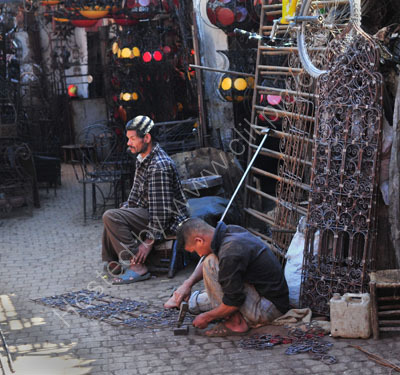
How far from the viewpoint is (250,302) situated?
561cm

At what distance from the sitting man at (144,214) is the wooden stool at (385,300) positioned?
8.79 ft

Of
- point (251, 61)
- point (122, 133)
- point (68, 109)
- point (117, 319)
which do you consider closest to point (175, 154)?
point (251, 61)

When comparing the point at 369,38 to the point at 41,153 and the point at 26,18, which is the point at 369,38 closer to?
the point at 41,153

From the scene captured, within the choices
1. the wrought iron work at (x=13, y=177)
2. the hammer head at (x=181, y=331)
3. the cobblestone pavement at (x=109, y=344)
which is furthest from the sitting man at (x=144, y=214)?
the wrought iron work at (x=13, y=177)

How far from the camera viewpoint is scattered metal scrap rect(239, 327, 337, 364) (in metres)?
5.23

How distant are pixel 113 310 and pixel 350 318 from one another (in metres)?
2.39

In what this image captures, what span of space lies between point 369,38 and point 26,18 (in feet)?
46.8

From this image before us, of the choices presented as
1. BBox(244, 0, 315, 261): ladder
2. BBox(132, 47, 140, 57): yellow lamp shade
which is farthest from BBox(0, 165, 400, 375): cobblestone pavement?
BBox(132, 47, 140, 57): yellow lamp shade

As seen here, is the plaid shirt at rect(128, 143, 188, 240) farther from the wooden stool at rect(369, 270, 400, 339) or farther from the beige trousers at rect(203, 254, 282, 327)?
the wooden stool at rect(369, 270, 400, 339)

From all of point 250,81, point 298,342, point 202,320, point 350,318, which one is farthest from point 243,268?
point 250,81

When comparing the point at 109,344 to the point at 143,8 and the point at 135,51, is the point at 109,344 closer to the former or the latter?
the point at 135,51

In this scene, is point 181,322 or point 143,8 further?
point 143,8

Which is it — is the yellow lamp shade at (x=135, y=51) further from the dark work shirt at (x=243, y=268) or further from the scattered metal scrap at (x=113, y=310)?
the dark work shirt at (x=243, y=268)

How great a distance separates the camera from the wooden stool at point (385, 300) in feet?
17.3
